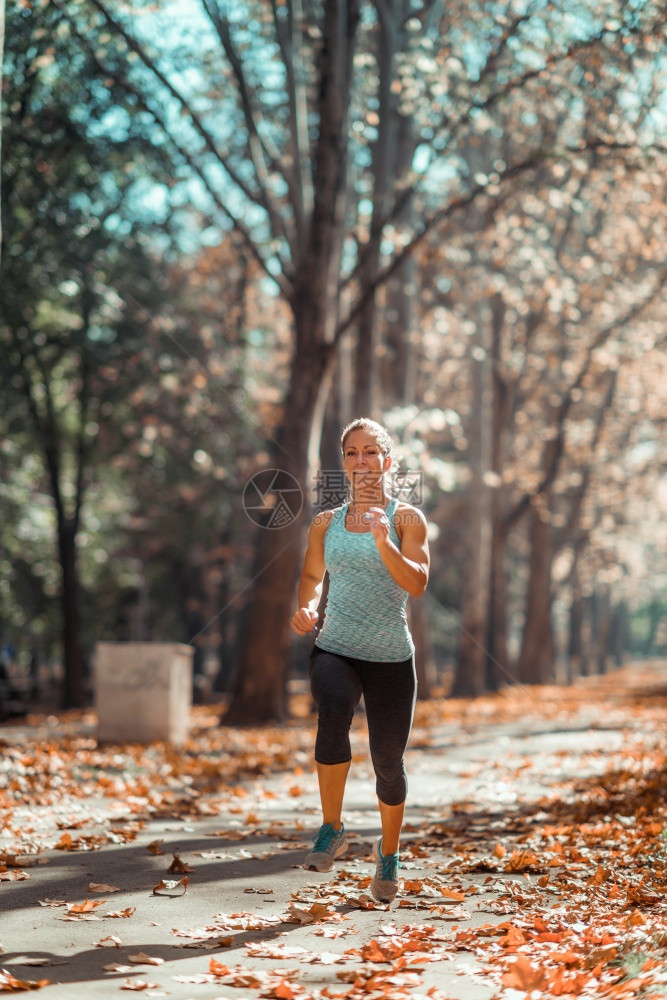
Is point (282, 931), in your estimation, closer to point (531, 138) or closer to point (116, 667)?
point (116, 667)

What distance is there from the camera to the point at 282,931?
14.8 ft

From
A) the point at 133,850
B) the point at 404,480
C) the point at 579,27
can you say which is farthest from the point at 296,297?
the point at 133,850

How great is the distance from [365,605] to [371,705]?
434mm

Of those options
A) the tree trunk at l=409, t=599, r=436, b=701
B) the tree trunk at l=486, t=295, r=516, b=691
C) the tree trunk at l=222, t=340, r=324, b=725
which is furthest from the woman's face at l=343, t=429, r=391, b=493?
the tree trunk at l=486, t=295, r=516, b=691

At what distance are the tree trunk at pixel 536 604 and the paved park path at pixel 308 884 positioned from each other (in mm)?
18504

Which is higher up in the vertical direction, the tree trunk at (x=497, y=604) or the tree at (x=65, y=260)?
the tree at (x=65, y=260)

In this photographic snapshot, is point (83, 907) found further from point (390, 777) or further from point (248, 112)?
point (248, 112)

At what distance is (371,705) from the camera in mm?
4867

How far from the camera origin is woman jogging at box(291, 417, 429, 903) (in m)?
4.79

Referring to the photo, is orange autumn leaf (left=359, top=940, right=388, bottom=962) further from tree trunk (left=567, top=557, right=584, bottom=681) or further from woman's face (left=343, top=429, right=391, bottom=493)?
tree trunk (left=567, top=557, right=584, bottom=681)

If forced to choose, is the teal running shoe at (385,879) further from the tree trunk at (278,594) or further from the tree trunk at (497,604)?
the tree trunk at (497,604)

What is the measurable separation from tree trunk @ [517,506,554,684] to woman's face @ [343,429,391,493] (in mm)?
24592

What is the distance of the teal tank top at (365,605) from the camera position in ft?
15.8

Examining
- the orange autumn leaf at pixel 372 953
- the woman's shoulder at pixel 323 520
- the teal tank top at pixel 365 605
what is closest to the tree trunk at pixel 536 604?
the woman's shoulder at pixel 323 520
